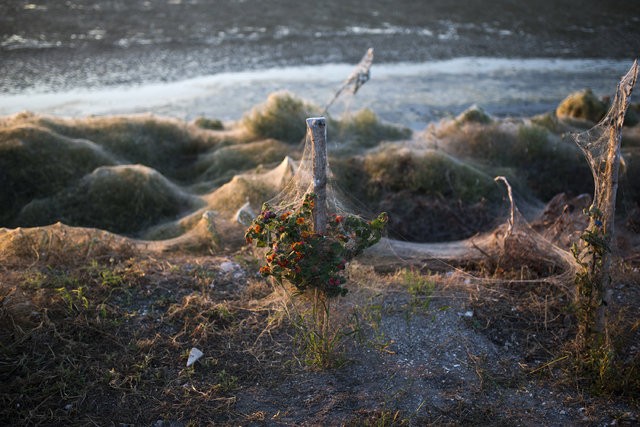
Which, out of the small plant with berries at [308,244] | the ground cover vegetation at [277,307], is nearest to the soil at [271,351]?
the ground cover vegetation at [277,307]

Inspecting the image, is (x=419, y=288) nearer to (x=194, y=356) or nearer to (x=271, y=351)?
(x=271, y=351)

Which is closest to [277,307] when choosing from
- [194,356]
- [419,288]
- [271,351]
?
[271,351]

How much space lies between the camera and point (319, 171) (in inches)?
Result: 155

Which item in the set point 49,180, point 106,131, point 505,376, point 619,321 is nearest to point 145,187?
point 49,180

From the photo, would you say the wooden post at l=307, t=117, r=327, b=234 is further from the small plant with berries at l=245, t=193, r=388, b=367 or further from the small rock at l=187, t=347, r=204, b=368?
the small rock at l=187, t=347, r=204, b=368

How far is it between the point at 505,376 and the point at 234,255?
2757mm

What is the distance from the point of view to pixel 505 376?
4172 millimetres

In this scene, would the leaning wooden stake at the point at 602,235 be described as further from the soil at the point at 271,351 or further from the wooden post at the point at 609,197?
the soil at the point at 271,351

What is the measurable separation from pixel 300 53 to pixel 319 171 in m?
10.0

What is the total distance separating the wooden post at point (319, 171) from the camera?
3.86 metres

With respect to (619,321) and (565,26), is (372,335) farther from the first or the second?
(565,26)

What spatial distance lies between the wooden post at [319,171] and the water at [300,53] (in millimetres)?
6935

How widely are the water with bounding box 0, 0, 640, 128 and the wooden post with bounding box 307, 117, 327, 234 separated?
22.8ft

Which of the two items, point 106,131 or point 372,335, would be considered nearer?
point 372,335
